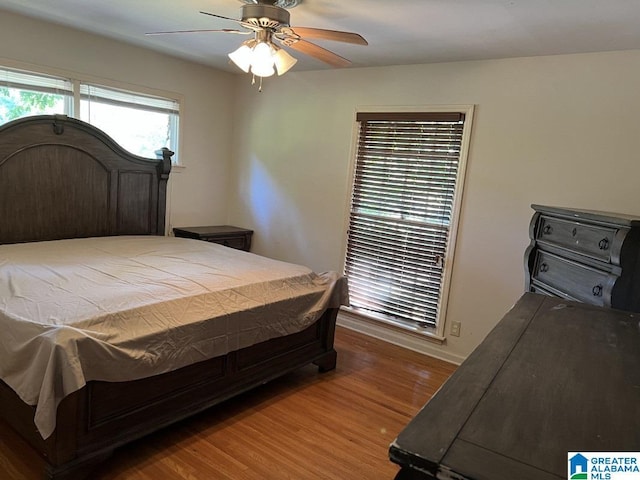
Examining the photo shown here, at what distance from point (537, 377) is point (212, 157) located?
428cm

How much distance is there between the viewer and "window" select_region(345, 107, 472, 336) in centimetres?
352

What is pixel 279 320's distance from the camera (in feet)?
8.84

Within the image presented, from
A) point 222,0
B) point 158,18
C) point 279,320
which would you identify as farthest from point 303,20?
point 279,320

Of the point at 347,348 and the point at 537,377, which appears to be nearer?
the point at 537,377

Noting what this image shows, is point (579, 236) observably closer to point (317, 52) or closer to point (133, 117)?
point (317, 52)

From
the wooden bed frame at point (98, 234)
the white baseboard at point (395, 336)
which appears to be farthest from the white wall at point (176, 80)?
the white baseboard at point (395, 336)

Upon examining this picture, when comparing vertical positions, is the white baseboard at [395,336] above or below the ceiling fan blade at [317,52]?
below

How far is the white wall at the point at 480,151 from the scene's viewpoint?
112 inches

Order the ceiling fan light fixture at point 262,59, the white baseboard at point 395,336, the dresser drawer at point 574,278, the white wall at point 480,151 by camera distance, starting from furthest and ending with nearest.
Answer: the white baseboard at point 395,336, the white wall at point 480,151, the ceiling fan light fixture at point 262,59, the dresser drawer at point 574,278

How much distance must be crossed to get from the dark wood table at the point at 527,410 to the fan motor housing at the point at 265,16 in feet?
5.74

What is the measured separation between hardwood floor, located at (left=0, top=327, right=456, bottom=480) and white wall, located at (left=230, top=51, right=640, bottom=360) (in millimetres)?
929

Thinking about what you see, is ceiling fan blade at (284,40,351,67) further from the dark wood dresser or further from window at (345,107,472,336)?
the dark wood dresser

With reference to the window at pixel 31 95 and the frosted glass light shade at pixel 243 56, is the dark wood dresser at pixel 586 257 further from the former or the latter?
the window at pixel 31 95

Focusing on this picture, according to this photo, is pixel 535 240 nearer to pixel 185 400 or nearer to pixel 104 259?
pixel 185 400
